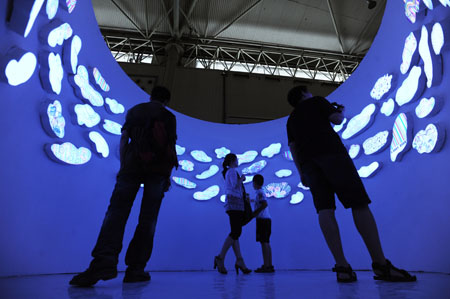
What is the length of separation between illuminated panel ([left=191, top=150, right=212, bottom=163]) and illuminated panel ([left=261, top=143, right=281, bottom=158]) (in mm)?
663

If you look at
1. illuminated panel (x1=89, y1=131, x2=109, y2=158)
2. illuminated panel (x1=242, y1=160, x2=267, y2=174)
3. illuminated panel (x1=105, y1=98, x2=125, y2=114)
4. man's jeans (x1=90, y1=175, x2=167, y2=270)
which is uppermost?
illuminated panel (x1=105, y1=98, x2=125, y2=114)

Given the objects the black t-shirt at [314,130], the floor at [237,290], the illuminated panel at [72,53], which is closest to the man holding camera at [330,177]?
the black t-shirt at [314,130]

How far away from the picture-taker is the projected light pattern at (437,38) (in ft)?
7.11

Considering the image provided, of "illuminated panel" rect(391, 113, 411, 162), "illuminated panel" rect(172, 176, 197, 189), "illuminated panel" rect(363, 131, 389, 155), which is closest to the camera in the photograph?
"illuminated panel" rect(391, 113, 411, 162)

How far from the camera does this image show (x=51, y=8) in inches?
83.8

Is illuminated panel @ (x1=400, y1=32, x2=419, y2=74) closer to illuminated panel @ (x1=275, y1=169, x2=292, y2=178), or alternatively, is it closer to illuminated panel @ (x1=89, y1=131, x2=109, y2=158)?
illuminated panel @ (x1=275, y1=169, x2=292, y2=178)

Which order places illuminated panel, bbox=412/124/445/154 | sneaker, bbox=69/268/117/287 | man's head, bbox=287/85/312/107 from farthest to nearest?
illuminated panel, bbox=412/124/445/154
man's head, bbox=287/85/312/107
sneaker, bbox=69/268/117/287

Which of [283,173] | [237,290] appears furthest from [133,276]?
[283,173]

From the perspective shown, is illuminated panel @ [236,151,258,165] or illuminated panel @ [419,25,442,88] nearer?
illuminated panel @ [419,25,442,88]

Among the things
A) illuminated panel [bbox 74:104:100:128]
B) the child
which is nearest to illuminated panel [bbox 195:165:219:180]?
the child

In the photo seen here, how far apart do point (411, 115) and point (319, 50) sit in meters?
8.35

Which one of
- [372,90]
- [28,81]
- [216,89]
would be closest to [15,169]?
[28,81]

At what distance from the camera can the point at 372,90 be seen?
322cm

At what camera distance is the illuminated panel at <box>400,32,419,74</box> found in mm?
2551
